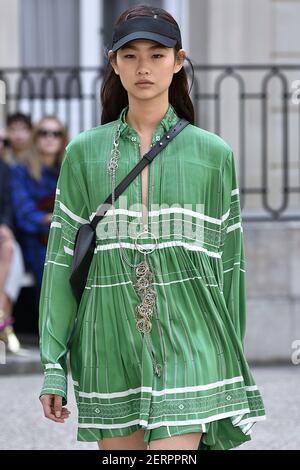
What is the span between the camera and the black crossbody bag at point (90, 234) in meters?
4.25

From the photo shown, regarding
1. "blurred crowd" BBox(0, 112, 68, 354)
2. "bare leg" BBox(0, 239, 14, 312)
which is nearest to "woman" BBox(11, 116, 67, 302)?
"blurred crowd" BBox(0, 112, 68, 354)

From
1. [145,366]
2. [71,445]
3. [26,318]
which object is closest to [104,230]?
[145,366]

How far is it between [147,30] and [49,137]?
6.98 metres

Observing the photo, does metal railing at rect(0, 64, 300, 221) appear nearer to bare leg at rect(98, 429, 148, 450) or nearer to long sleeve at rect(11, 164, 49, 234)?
long sleeve at rect(11, 164, 49, 234)

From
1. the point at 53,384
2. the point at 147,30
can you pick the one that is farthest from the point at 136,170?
the point at 53,384

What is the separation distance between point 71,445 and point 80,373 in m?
3.45

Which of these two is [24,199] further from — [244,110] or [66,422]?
[66,422]

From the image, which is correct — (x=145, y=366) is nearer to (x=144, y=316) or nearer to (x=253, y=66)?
(x=144, y=316)

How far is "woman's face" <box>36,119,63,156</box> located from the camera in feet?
36.4

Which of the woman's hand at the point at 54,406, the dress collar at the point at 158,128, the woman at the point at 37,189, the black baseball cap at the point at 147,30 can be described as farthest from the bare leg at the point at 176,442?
the woman at the point at 37,189

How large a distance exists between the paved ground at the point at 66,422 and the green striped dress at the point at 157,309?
334 centimetres

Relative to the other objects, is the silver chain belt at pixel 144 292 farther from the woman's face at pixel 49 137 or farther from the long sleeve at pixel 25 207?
the woman's face at pixel 49 137

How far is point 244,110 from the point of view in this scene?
12258mm

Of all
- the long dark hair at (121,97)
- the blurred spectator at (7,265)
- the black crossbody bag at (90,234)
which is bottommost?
the blurred spectator at (7,265)
